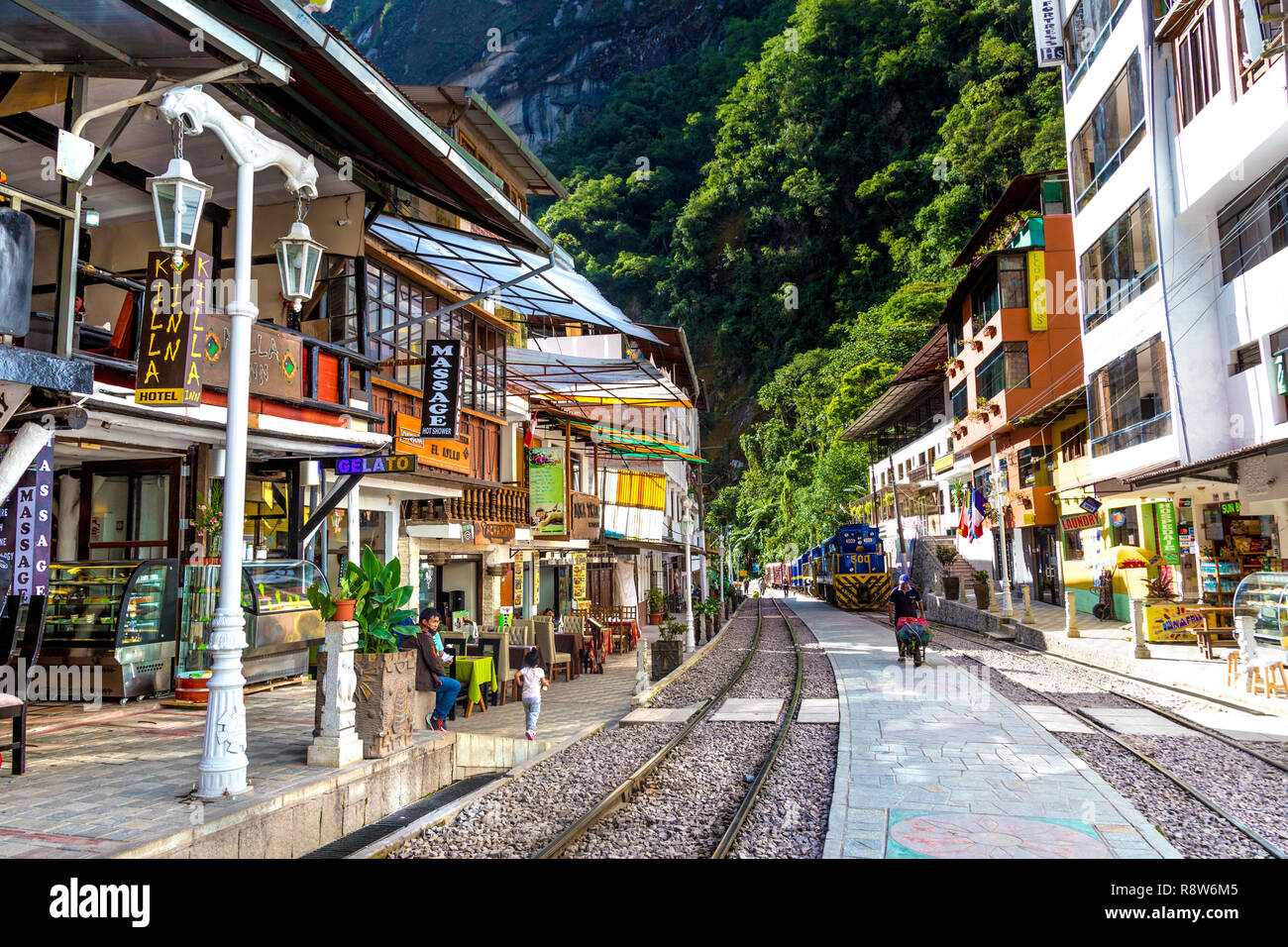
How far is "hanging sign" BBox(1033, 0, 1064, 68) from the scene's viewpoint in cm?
2392

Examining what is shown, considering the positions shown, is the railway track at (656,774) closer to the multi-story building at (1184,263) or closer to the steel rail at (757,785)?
the steel rail at (757,785)

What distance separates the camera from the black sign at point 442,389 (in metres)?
12.2

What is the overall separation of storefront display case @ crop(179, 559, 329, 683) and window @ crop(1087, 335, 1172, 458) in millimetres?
17917

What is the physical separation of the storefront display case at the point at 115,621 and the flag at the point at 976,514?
25.5m

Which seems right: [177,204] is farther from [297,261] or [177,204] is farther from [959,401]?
[959,401]

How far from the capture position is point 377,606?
7.84 meters

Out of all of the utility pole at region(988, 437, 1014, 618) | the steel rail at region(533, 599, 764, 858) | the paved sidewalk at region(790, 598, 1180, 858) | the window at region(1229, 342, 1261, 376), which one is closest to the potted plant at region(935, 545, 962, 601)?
the utility pole at region(988, 437, 1014, 618)

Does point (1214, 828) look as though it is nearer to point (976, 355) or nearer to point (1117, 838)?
point (1117, 838)

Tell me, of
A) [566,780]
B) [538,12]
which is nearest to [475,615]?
[566,780]

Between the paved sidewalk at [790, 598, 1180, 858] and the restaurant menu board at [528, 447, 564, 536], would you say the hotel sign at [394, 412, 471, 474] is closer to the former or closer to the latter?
the restaurant menu board at [528, 447, 564, 536]

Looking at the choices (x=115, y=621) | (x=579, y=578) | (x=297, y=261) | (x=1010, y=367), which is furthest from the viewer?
(x=1010, y=367)

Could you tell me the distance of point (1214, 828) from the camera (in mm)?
6414

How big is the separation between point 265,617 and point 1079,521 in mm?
24529

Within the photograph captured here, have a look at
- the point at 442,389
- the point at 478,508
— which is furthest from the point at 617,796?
the point at 478,508
